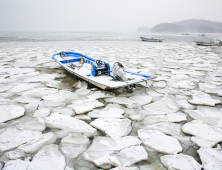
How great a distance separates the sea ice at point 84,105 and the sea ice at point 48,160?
2.58 ft

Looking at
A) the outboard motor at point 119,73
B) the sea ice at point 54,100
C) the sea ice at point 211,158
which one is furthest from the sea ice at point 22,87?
the sea ice at point 211,158

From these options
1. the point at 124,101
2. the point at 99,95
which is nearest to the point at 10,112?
the point at 99,95

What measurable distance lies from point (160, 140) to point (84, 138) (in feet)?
3.15

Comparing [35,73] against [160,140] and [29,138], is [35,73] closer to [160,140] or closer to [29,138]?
[29,138]

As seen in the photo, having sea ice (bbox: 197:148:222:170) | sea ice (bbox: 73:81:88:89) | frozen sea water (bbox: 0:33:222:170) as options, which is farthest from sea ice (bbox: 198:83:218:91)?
sea ice (bbox: 73:81:88:89)

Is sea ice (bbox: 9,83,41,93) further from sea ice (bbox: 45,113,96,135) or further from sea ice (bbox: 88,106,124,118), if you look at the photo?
sea ice (bbox: 88,106,124,118)

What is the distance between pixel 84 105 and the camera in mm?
2502

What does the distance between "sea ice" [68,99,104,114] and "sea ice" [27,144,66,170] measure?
79cm

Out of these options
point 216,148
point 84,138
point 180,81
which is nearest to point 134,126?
point 84,138

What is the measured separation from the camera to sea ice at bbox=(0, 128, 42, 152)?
5.25ft

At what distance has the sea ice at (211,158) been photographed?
1384mm

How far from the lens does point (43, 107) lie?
2.44 meters

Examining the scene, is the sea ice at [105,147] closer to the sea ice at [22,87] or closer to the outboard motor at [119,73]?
the outboard motor at [119,73]

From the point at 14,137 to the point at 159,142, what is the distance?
1.80 metres
